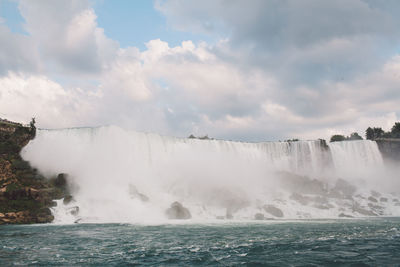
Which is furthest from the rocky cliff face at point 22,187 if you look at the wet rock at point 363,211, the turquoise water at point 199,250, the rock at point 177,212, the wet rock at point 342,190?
the wet rock at point 342,190

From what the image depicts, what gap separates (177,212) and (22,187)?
51.0ft

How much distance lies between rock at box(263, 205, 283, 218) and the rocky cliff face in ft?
72.9

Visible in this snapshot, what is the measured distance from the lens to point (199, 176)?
4447cm

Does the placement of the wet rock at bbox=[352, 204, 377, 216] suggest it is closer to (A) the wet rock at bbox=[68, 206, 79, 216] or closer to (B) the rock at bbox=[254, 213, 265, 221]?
(B) the rock at bbox=[254, 213, 265, 221]

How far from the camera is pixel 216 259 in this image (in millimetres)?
11969

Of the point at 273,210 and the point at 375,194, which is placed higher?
the point at 375,194

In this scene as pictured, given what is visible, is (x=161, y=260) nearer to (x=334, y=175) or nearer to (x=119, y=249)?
(x=119, y=249)

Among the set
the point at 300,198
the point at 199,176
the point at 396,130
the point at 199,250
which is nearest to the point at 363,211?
the point at 300,198

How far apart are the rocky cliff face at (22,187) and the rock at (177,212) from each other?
11053 mm

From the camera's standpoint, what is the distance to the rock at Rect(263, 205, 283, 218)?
36438 mm

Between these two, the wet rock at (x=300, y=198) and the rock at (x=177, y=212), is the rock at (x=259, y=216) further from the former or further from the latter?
the wet rock at (x=300, y=198)

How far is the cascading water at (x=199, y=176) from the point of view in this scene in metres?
35.7

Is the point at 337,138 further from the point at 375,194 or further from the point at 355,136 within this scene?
the point at 375,194

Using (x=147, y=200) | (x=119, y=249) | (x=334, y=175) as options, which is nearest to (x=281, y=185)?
(x=334, y=175)
